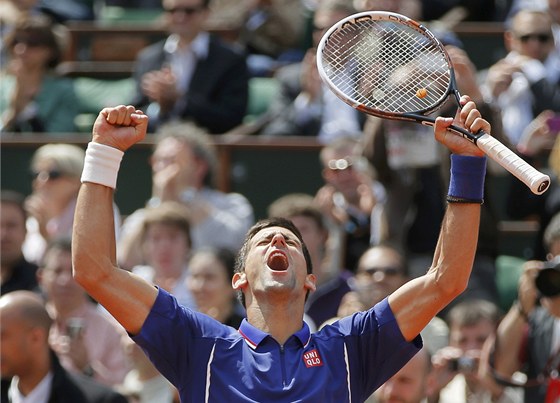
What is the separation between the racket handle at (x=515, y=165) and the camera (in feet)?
14.3

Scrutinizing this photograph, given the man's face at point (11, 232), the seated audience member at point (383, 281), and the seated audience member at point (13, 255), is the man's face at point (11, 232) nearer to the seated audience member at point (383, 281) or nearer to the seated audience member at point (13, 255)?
the seated audience member at point (13, 255)

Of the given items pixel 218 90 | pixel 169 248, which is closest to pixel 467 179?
pixel 169 248

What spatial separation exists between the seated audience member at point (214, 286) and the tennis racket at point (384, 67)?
2.07 m

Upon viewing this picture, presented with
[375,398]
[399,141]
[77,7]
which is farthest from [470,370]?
[77,7]

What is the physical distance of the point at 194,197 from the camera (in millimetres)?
8594

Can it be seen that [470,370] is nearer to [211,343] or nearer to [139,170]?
[211,343]

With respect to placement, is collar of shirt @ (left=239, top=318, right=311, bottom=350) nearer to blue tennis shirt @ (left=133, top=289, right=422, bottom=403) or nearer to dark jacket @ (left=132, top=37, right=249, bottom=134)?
blue tennis shirt @ (left=133, top=289, right=422, bottom=403)

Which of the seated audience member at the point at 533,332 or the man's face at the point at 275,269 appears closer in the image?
the man's face at the point at 275,269

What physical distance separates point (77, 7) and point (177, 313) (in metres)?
7.78

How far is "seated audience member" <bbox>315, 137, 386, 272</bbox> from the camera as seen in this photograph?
833cm

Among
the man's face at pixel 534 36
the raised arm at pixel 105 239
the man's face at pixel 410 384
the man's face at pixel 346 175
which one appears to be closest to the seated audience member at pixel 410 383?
the man's face at pixel 410 384

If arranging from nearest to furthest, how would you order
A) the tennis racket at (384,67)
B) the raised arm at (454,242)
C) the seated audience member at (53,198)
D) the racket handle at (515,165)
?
the racket handle at (515,165)
the raised arm at (454,242)
the tennis racket at (384,67)
the seated audience member at (53,198)

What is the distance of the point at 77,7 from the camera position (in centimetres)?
1212

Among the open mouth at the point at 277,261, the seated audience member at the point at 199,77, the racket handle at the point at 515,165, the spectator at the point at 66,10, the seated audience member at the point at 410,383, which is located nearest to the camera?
the racket handle at the point at 515,165
